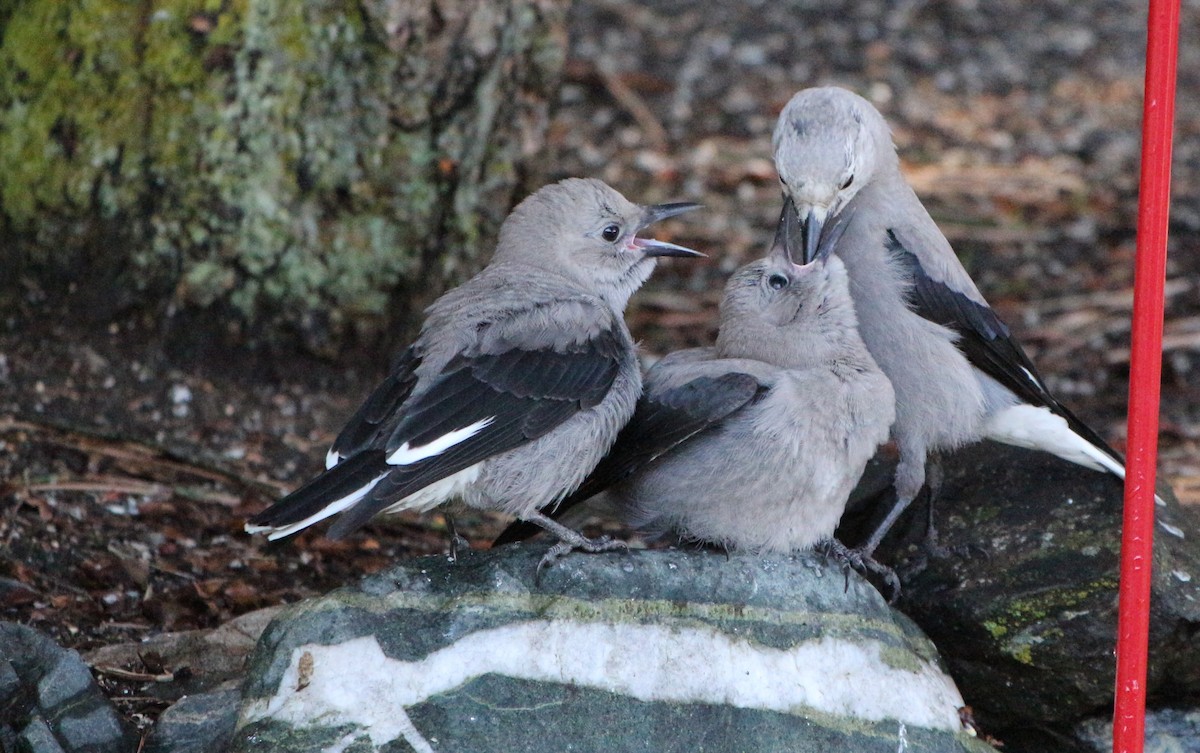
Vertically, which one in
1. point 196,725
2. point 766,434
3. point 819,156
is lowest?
point 196,725

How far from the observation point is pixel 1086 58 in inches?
383

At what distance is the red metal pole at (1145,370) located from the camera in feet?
10.8

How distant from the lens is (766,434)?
12.9 feet

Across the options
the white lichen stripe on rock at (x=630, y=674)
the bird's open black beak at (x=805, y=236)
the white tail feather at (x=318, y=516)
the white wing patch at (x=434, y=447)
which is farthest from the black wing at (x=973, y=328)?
the white tail feather at (x=318, y=516)

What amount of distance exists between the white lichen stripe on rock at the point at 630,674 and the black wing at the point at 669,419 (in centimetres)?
54

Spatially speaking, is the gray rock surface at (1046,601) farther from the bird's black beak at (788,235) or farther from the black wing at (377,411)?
the black wing at (377,411)

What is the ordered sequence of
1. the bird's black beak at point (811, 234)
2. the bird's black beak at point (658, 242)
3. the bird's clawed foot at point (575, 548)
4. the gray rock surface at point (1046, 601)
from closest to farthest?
the bird's clawed foot at point (575, 548)
the gray rock surface at point (1046, 601)
the bird's black beak at point (811, 234)
the bird's black beak at point (658, 242)

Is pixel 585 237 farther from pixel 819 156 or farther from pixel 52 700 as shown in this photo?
pixel 52 700

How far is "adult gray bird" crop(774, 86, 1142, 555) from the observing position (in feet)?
14.5

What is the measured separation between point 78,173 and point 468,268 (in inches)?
57.0

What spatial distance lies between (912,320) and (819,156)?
0.58 m

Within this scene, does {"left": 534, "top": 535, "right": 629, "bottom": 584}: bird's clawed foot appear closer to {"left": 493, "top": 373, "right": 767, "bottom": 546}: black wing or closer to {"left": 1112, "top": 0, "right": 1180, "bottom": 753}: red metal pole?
{"left": 493, "top": 373, "right": 767, "bottom": 546}: black wing

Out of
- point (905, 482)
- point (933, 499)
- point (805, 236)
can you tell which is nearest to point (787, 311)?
point (805, 236)

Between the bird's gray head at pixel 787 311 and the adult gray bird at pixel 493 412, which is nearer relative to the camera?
the adult gray bird at pixel 493 412
